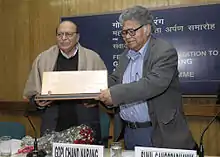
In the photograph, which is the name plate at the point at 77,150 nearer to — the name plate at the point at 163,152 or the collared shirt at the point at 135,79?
the name plate at the point at 163,152

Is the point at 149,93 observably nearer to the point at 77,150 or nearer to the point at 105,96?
the point at 105,96

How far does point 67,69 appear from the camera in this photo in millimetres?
2410

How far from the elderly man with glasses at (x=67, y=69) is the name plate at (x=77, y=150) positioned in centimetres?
66

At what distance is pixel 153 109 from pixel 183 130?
8.8 inches

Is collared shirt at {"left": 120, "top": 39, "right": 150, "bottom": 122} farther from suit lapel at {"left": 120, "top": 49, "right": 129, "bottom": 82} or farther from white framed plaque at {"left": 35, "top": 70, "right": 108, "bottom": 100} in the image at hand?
white framed plaque at {"left": 35, "top": 70, "right": 108, "bottom": 100}

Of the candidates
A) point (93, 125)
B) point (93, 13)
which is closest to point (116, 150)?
point (93, 125)

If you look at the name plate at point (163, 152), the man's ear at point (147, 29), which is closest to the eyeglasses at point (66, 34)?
the man's ear at point (147, 29)

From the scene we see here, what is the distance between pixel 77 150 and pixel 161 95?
598 mm

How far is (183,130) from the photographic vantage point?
6.42 ft

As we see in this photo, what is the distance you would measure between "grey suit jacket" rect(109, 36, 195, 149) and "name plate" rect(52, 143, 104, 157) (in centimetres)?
33

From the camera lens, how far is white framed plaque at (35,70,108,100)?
74.0 inches

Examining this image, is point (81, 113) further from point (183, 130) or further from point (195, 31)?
point (195, 31)

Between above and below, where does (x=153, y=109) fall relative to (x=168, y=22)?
below

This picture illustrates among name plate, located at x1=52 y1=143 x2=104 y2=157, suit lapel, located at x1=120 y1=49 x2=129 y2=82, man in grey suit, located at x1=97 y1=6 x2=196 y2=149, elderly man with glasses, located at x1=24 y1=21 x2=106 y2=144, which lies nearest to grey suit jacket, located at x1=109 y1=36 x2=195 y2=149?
man in grey suit, located at x1=97 y1=6 x2=196 y2=149
